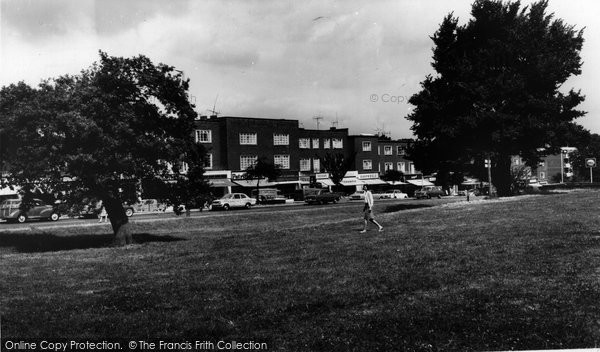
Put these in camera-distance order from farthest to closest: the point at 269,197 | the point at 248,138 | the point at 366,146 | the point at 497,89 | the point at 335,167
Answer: the point at 366,146, the point at 335,167, the point at 248,138, the point at 269,197, the point at 497,89

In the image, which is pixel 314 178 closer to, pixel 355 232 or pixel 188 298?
pixel 355 232

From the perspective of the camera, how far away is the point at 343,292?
903 cm

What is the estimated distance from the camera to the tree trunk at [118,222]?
20.2 meters

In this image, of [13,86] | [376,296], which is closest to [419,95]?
[13,86]

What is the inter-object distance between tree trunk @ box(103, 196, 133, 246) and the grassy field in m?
3.27

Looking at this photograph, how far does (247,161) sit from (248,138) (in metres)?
3.30

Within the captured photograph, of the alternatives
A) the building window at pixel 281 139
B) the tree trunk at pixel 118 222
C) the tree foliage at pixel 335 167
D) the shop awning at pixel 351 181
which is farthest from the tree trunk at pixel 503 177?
the shop awning at pixel 351 181

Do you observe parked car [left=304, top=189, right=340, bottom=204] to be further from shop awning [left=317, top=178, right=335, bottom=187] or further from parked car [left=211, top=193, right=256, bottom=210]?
shop awning [left=317, top=178, right=335, bottom=187]

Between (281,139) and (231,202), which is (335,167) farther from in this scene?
(231,202)

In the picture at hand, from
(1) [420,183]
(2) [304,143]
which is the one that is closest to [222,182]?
(2) [304,143]

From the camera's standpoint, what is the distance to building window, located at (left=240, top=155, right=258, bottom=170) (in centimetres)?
6950

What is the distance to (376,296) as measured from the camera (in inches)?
338

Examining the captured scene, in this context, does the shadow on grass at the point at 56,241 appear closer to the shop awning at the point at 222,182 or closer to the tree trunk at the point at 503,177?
the tree trunk at the point at 503,177

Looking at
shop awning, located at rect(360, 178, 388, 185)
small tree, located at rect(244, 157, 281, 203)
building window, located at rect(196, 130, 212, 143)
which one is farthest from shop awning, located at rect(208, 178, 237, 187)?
shop awning, located at rect(360, 178, 388, 185)
